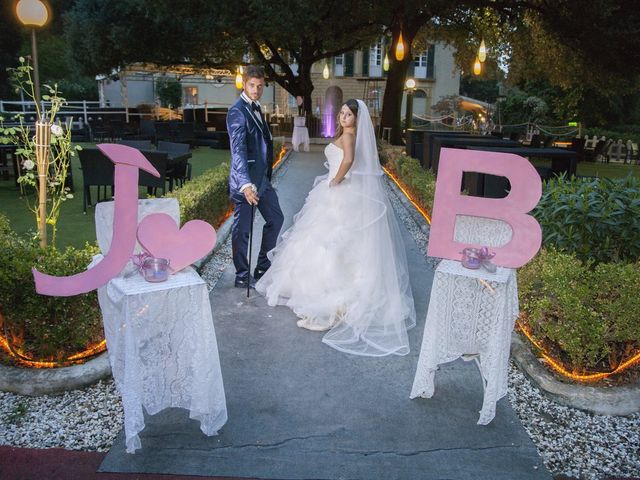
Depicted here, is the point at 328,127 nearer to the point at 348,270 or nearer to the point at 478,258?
the point at 348,270

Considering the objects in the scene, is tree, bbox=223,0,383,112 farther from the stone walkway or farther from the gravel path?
the gravel path

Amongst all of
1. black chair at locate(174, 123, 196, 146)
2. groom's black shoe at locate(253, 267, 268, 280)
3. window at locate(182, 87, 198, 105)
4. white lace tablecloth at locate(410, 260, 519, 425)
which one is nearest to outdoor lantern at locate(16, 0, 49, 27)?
groom's black shoe at locate(253, 267, 268, 280)

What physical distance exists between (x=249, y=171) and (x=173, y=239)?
2.24m

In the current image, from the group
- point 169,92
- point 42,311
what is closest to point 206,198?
point 42,311

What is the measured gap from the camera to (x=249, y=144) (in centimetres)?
521

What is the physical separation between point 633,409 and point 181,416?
282cm

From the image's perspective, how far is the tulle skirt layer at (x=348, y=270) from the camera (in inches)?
182

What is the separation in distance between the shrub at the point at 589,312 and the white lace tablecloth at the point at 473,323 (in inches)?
23.8

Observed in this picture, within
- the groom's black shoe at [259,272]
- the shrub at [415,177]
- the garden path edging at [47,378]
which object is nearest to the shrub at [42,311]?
the garden path edging at [47,378]

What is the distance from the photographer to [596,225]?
4.70 m

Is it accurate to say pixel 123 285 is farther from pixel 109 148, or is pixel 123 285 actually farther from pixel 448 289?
pixel 448 289

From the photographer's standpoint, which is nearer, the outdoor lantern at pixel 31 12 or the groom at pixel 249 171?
the groom at pixel 249 171

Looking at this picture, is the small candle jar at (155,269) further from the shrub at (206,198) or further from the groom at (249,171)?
the shrub at (206,198)

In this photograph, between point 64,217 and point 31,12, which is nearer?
point 31,12
